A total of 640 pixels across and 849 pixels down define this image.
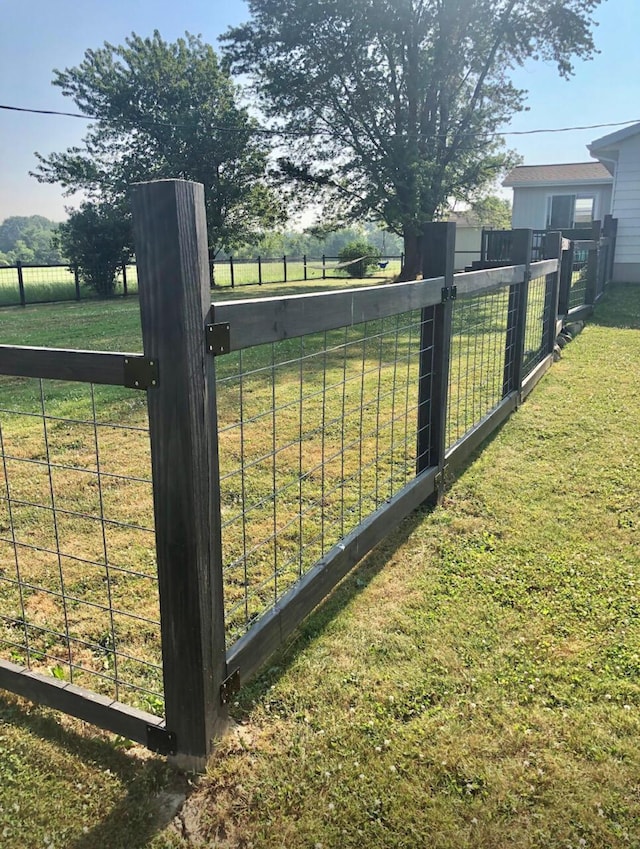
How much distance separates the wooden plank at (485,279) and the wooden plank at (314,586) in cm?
117

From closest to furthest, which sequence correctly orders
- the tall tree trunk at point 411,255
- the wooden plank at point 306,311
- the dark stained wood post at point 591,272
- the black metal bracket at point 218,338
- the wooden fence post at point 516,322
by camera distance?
1. the black metal bracket at point 218,338
2. the wooden plank at point 306,311
3. the wooden fence post at point 516,322
4. the dark stained wood post at point 591,272
5. the tall tree trunk at point 411,255

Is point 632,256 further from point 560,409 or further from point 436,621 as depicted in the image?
point 436,621

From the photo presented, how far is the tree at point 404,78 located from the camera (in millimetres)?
18641

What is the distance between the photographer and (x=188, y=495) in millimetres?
1682

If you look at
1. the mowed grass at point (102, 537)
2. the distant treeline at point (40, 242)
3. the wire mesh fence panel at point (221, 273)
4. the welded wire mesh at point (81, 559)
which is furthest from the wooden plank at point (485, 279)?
the distant treeline at point (40, 242)

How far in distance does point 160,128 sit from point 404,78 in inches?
434

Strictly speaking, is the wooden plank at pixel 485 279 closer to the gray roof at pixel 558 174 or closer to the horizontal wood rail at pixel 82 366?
the horizontal wood rail at pixel 82 366

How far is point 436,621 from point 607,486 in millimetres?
1854

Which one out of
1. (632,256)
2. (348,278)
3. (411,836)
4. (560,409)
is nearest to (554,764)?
(411,836)

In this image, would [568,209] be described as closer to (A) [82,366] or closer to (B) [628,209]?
(B) [628,209]

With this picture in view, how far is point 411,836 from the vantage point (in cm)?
165

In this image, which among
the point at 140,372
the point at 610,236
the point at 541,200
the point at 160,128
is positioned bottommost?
the point at 140,372

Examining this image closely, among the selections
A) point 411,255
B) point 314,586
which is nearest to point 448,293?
point 314,586

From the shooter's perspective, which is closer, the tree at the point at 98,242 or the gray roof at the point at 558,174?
the tree at the point at 98,242
